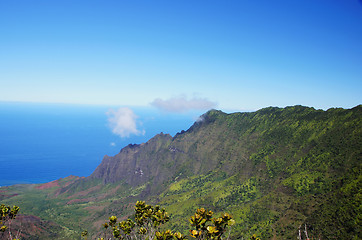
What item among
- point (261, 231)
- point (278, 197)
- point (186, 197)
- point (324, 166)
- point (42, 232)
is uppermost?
point (324, 166)

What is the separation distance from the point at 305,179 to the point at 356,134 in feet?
103

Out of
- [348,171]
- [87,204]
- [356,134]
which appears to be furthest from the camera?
[87,204]

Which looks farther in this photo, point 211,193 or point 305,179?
point 211,193

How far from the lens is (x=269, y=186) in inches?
4998

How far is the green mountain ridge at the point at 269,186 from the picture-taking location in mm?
79750

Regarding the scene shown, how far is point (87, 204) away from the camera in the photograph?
625ft

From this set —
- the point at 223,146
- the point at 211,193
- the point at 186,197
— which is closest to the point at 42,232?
the point at 186,197

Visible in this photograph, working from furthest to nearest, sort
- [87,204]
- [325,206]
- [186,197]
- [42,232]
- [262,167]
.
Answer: [87,204], [186,197], [262,167], [42,232], [325,206]

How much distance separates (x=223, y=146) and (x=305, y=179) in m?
89.4

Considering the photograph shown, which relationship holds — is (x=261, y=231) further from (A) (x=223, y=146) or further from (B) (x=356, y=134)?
(A) (x=223, y=146)

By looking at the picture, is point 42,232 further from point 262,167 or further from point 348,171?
point 348,171

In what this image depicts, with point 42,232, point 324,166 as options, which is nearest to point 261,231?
point 324,166

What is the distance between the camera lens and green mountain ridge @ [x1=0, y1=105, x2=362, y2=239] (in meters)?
79.8

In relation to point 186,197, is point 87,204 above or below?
below
